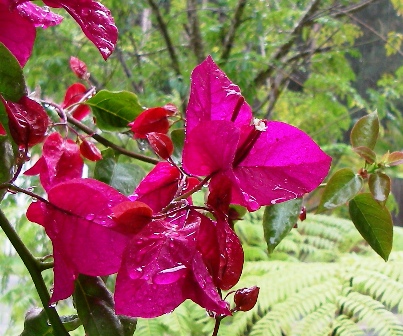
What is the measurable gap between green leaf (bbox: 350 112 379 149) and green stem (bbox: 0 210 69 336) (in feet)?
0.78

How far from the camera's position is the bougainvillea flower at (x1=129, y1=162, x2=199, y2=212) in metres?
0.21

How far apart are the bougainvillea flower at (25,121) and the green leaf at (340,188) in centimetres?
18

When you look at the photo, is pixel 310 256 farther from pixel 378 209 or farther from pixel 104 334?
pixel 104 334

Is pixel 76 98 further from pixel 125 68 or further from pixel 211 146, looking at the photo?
pixel 125 68

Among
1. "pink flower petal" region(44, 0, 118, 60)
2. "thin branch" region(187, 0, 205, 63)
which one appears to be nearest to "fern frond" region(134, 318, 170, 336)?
"thin branch" region(187, 0, 205, 63)

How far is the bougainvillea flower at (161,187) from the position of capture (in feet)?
0.70

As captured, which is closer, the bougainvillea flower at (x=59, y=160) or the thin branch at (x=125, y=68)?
the bougainvillea flower at (x=59, y=160)

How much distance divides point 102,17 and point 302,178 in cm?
11

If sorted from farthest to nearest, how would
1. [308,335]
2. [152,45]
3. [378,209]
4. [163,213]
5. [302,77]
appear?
[302,77] < [152,45] < [308,335] < [378,209] < [163,213]

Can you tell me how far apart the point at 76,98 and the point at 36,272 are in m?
0.23

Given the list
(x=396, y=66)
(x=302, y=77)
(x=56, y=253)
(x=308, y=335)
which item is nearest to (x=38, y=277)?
(x=56, y=253)

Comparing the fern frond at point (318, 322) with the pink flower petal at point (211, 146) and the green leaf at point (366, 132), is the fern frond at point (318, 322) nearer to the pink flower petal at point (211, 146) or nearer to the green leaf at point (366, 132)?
the green leaf at point (366, 132)

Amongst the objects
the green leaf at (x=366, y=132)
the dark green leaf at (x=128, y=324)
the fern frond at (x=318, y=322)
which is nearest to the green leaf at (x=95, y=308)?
the dark green leaf at (x=128, y=324)

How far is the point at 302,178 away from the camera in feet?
0.64
